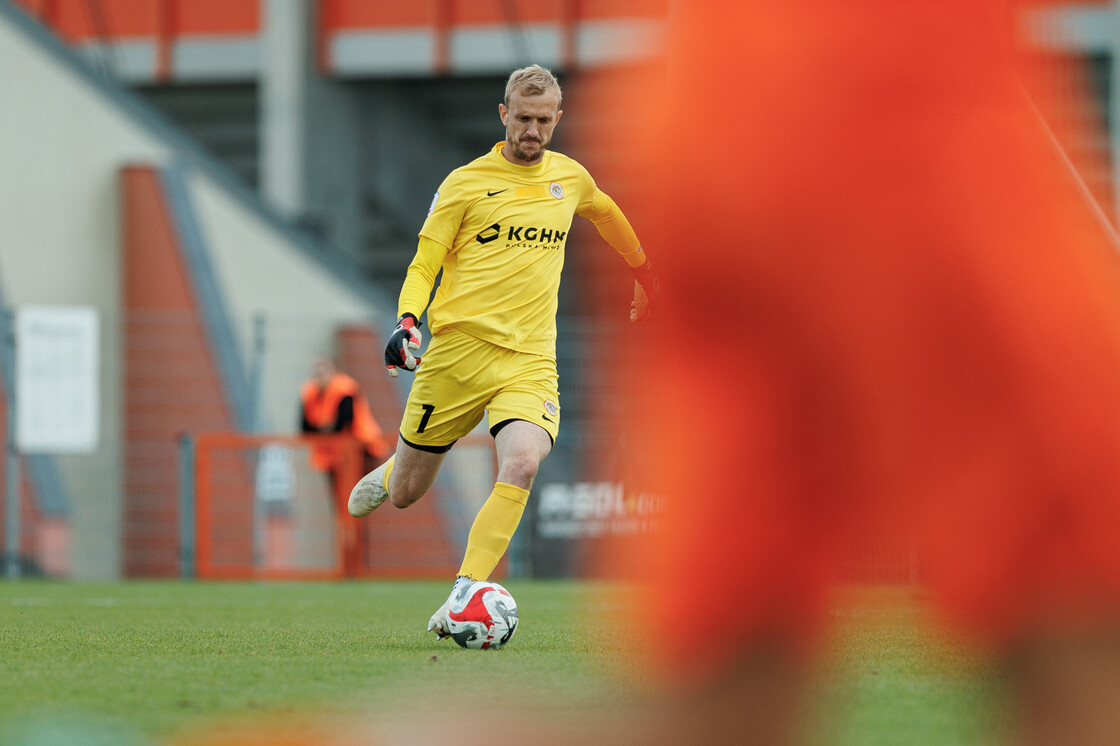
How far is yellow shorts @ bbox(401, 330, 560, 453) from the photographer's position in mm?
5969

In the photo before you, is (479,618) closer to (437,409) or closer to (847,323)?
(437,409)

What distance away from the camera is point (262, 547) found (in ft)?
51.0

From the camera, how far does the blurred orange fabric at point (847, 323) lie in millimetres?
2145

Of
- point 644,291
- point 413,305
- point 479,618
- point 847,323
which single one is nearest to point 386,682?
point 479,618

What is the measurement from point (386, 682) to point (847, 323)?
2672 mm

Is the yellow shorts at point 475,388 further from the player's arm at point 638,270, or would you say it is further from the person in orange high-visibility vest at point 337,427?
the person in orange high-visibility vest at point 337,427

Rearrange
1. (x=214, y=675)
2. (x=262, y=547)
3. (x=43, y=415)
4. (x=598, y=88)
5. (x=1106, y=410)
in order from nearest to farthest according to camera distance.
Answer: (x=598, y=88)
(x=1106, y=410)
(x=214, y=675)
(x=43, y=415)
(x=262, y=547)

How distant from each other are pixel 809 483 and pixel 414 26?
23734mm

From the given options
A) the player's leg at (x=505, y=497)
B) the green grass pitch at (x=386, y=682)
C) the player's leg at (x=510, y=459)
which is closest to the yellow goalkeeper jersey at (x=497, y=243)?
the player's leg at (x=510, y=459)

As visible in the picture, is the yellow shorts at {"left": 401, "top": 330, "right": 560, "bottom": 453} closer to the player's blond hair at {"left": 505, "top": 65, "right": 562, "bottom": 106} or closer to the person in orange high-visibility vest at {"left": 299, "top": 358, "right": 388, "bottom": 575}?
the player's blond hair at {"left": 505, "top": 65, "right": 562, "bottom": 106}

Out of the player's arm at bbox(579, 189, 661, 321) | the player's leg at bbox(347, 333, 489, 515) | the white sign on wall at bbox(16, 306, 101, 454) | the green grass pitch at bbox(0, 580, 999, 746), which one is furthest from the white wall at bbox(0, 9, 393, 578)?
the player's arm at bbox(579, 189, 661, 321)

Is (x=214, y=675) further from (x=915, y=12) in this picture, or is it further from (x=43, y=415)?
(x=43, y=415)

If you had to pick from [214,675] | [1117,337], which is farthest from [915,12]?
[214,675]

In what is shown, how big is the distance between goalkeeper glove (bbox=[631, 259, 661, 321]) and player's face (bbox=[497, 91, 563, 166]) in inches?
131
